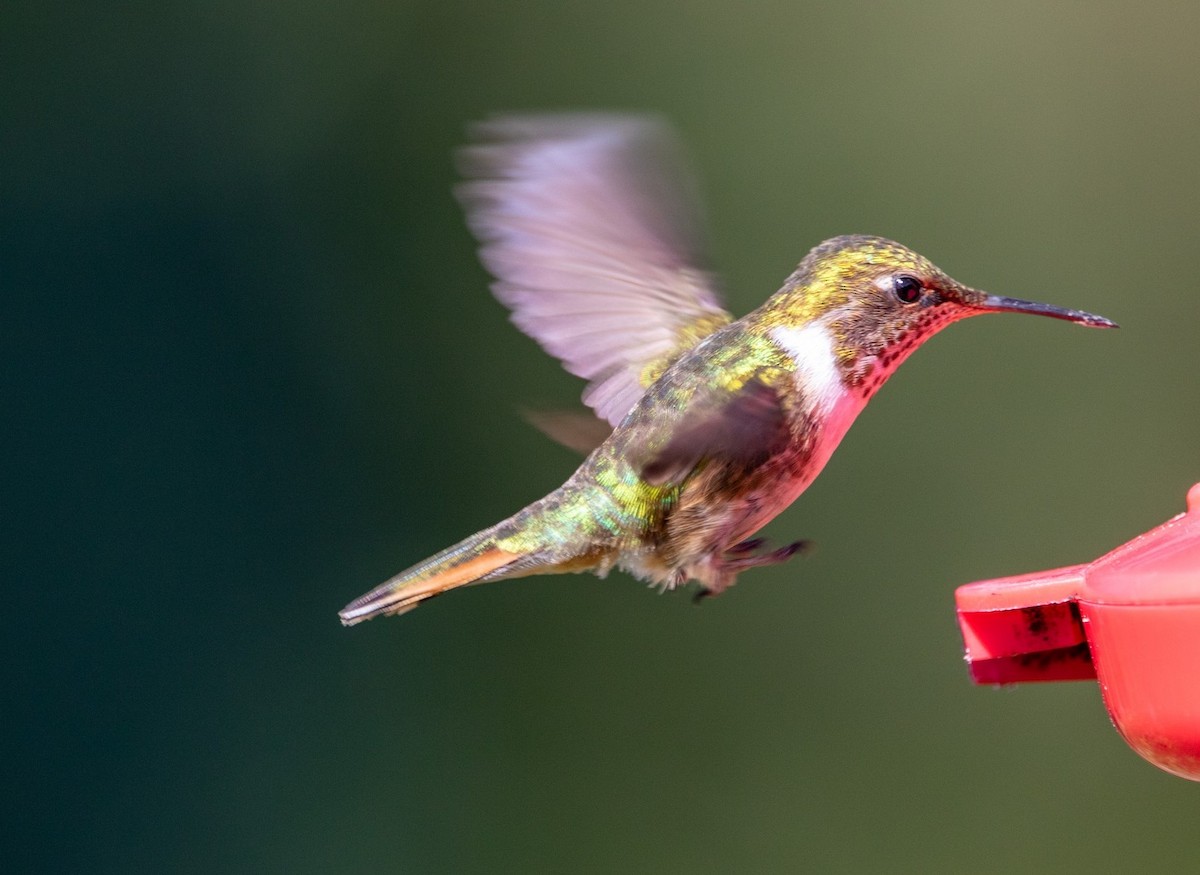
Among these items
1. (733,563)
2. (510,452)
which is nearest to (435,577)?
(733,563)

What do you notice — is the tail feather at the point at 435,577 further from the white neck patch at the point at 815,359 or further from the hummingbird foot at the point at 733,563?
the white neck patch at the point at 815,359

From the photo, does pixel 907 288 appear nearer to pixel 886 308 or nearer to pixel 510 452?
pixel 886 308

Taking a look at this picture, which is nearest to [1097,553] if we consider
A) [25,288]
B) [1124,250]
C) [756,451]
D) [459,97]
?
[1124,250]

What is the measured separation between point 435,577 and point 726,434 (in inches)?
19.8

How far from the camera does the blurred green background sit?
4.14 meters

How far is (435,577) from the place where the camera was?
6.35ft

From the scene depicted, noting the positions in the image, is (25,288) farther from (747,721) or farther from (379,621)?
(747,721)

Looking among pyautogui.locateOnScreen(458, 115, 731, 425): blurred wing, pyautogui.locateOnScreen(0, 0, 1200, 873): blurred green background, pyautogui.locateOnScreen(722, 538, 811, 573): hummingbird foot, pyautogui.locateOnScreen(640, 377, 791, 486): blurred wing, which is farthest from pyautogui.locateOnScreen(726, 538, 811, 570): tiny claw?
pyautogui.locateOnScreen(0, 0, 1200, 873): blurred green background

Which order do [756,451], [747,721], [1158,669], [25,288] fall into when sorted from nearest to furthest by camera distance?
[1158,669]
[756,451]
[747,721]
[25,288]

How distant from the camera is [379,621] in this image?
173 inches

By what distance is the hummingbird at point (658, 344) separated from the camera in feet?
6.04

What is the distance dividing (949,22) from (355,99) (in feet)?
6.55

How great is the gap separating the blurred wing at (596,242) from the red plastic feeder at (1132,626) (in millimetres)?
837

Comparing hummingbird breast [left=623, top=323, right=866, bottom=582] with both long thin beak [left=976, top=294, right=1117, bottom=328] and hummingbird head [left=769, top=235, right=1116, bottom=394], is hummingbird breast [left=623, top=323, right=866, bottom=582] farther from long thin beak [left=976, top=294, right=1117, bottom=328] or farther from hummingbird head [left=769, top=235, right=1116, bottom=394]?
long thin beak [left=976, top=294, right=1117, bottom=328]
